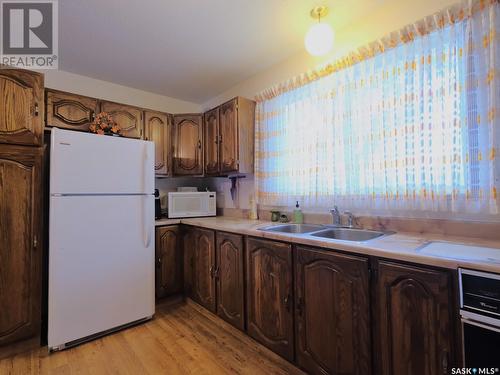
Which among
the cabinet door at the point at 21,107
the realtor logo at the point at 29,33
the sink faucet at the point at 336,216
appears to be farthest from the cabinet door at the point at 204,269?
the realtor logo at the point at 29,33

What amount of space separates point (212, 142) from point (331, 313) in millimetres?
2183

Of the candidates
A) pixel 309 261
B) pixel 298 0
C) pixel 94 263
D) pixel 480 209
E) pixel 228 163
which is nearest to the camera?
pixel 480 209

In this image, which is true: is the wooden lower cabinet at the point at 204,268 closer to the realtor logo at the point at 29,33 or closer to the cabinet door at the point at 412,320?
the cabinet door at the point at 412,320

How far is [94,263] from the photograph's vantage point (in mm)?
1954

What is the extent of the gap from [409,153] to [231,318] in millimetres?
1838

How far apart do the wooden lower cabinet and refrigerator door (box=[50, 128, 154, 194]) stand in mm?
673

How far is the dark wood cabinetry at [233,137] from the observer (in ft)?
8.36

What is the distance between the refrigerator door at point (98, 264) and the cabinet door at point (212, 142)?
0.86 meters

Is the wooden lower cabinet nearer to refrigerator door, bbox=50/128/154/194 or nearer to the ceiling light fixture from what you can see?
refrigerator door, bbox=50/128/154/194

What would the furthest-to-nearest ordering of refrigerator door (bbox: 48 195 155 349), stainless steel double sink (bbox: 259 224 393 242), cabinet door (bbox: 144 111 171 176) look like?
cabinet door (bbox: 144 111 171 176) < refrigerator door (bbox: 48 195 155 349) < stainless steel double sink (bbox: 259 224 393 242)

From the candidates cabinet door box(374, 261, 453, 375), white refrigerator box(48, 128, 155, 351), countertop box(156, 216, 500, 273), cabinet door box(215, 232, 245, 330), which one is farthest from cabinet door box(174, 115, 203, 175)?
cabinet door box(374, 261, 453, 375)

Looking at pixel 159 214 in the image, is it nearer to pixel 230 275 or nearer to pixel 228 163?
pixel 228 163

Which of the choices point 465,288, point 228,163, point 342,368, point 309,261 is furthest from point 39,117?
point 465,288

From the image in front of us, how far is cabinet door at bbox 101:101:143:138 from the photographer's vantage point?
2635mm
